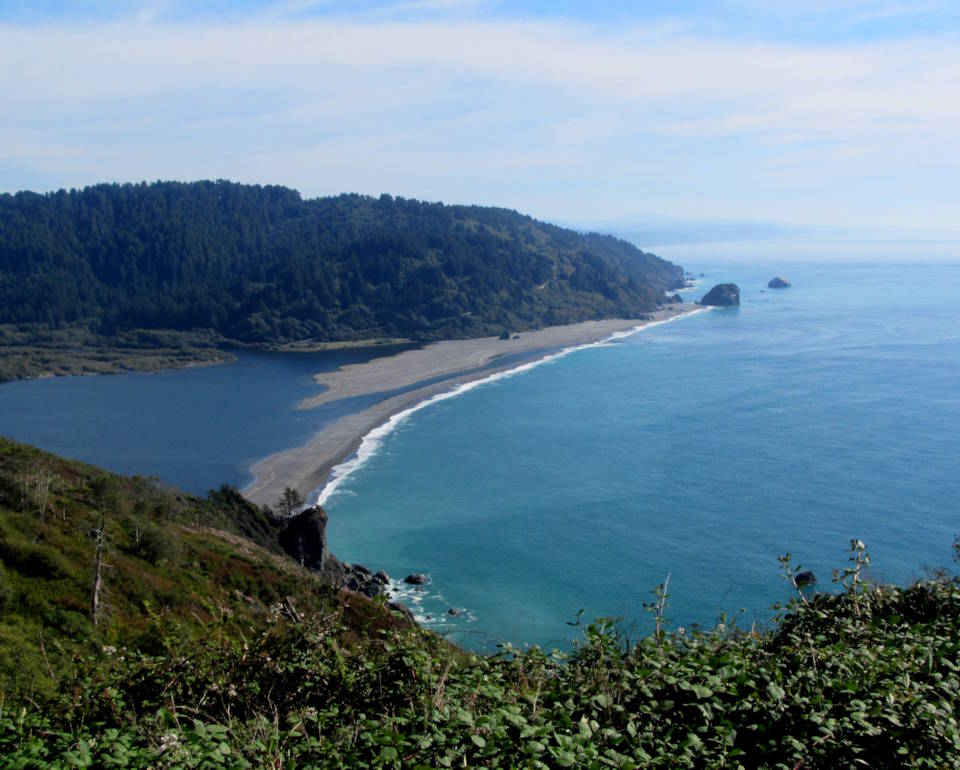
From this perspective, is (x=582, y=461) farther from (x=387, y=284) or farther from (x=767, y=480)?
(x=387, y=284)

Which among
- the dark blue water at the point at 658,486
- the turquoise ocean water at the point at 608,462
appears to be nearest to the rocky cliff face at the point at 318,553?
the turquoise ocean water at the point at 608,462

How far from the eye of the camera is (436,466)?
41.1 meters

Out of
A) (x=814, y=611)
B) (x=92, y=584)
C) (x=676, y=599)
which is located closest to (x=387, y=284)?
(x=676, y=599)

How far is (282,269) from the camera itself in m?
107

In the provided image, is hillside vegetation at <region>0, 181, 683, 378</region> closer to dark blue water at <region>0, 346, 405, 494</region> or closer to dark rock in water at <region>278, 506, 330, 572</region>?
dark blue water at <region>0, 346, 405, 494</region>

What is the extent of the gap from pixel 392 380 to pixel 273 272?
49.1m

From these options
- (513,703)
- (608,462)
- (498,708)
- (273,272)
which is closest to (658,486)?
(608,462)

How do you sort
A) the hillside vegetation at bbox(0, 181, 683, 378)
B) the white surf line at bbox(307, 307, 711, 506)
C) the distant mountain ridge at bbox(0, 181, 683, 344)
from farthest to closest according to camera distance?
the distant mountain ridge at bbox(0, 181, 683, 344) < the hillside vegetation at bbox(0, 181, 683, 378) < the white surf line at bbox(307, 307, 711, 506)

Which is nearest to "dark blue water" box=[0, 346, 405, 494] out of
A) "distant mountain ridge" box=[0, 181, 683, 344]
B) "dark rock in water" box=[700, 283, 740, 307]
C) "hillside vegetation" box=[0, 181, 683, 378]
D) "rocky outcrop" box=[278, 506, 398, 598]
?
"rocky outcrop" box=[278, 506, 398, 598]

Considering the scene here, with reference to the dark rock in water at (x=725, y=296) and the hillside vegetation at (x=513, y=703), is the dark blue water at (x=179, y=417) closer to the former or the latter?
the hillside vegetation at (x=513, y=703)

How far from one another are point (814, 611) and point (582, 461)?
116 feet

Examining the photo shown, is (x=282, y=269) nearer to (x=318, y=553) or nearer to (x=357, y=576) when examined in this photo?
(x=318, y=553)

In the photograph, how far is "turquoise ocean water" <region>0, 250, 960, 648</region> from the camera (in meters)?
26.9

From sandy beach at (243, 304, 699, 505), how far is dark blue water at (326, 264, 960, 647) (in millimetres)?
2509
